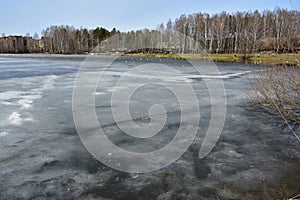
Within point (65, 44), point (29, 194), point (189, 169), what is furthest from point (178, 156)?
point (65, 44)

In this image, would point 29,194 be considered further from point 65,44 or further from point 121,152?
point 65,44

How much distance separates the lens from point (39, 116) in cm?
552

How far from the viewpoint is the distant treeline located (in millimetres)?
37875

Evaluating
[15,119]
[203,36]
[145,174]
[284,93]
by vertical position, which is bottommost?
[145,174]

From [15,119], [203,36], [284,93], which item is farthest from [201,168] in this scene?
[203,36]

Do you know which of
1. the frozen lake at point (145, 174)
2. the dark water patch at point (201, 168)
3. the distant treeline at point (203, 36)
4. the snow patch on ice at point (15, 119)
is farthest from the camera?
the distant treeline at point (203, 36)

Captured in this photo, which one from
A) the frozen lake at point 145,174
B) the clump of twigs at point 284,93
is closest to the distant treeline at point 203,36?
the clump of twigs at point 284,93

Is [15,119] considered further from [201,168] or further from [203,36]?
[203,36]

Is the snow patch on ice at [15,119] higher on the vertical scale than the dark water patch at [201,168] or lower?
higher

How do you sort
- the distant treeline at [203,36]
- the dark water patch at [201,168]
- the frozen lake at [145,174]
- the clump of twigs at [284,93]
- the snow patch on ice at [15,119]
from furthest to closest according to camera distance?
the distant treeline at [203,36] < the clump of twigs at [284,93] < the snow patch on ice at [15,119] < the dark water patch at [201,168] < the frozen lake at [145,174]

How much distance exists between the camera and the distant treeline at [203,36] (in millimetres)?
37875

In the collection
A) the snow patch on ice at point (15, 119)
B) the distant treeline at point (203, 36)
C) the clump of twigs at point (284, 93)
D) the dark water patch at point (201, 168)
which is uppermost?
the distant treeline at point (203, 36)

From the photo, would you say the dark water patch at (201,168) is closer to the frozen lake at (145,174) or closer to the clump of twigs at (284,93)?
the frozen lake at (145,174)

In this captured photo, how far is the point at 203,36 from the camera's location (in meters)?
45.8
